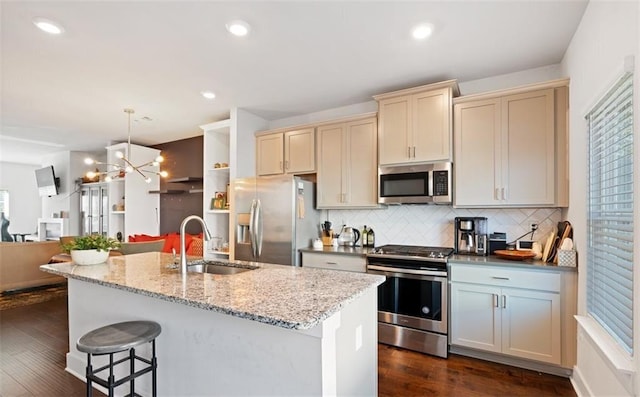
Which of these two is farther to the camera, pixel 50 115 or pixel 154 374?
pixel 50 115

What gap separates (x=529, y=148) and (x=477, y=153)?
41cm

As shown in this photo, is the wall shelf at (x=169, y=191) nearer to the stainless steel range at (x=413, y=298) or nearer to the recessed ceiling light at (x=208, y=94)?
the recessed ceiling light at (x=208, y=94)

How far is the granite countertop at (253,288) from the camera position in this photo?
4.20 ft

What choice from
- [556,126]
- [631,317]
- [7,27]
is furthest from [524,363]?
[7,27]

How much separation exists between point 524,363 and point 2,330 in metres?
5.35

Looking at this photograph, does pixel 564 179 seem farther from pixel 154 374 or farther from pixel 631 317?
pixel 154 374

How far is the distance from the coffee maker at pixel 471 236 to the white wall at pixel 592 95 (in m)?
0.72

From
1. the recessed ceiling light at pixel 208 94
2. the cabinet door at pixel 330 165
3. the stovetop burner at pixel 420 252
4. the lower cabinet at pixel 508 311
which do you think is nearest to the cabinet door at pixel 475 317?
the lower cabinet at pixel 508 311

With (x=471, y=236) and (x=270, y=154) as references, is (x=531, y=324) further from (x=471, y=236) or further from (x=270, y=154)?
(x=270, y=154)

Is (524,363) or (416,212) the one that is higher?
(416,212)

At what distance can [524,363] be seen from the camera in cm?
257

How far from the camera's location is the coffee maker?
303cm

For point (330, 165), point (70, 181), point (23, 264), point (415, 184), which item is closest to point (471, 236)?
point (415, 184)

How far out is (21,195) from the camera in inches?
344
